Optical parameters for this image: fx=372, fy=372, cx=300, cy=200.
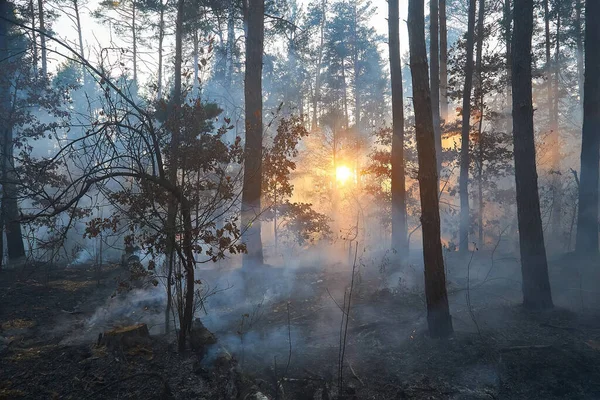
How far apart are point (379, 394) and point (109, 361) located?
3.95 meters

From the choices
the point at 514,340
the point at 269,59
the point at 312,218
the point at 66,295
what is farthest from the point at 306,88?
the point at 514,340

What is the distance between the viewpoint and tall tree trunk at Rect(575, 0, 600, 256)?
11.6 m

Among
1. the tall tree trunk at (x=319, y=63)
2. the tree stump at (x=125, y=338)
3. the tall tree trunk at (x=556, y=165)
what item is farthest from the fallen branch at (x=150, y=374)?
the tall tree trunk at (x=319, y=63)

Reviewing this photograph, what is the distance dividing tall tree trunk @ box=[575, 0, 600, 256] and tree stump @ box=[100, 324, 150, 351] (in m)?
13.1

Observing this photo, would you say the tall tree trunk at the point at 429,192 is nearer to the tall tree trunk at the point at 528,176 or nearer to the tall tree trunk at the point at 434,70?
the tall tree trunk at the point at 528,176

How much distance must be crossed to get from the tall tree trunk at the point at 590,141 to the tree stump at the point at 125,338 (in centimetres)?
1307

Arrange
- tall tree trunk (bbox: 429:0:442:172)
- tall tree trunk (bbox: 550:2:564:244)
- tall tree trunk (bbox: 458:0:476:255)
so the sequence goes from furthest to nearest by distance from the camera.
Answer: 1. tall tree trunk (bbox: 550:2:564:244)
2. tall tree trunk (bbox: 429:0:442:172)
3. tall tree trunk (bbox: 458:0:476:255)

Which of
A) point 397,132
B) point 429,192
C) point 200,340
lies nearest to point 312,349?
point 200,340

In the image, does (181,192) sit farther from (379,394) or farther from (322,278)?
(322,278)

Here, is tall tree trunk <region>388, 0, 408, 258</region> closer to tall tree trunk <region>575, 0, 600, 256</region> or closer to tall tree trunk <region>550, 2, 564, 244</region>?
tall tree trunk <region>575, 0, 600, 256</region>

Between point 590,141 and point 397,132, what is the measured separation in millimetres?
6001

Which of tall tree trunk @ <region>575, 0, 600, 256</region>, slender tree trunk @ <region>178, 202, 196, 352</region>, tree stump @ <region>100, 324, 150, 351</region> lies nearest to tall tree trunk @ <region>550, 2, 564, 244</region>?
tall tree trunk @ <region>575, 0, 600, 256</region>

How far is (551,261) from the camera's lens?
12555 mm

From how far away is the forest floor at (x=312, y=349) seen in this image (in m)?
5.11
